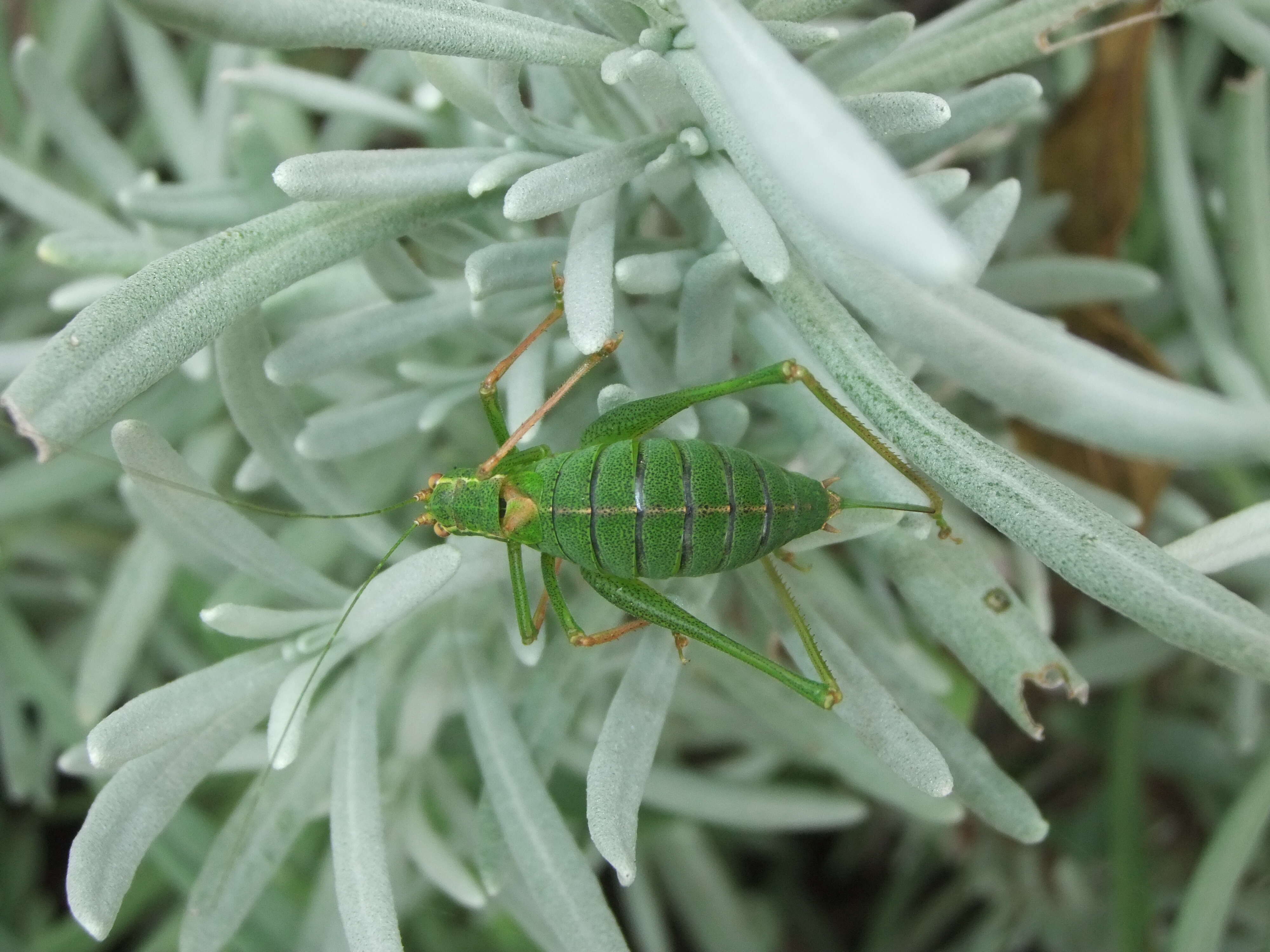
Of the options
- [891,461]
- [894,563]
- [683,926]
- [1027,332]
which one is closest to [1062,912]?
[683,926]

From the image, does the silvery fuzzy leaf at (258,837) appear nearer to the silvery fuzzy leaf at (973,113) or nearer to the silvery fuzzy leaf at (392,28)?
the silvery fuzzy leaf at (392,28)

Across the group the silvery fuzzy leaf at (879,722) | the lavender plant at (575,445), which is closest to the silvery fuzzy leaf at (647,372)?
the lavender plant at (575,445)

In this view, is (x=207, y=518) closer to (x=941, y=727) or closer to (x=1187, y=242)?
(x=941, y=727)

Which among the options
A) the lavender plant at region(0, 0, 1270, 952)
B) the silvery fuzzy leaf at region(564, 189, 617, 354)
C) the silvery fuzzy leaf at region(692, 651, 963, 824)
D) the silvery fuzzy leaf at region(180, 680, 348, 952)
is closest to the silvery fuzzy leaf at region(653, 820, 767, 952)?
the lavender plant at region(0, 0, 1270, 952)

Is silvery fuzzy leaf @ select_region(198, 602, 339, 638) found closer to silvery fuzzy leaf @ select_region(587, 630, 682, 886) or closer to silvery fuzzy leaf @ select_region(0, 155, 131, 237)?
silvery fuzzy leaf @ select_region(587, 630, 682, 886)

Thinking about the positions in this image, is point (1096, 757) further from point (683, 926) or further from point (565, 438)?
point (565, 438)
